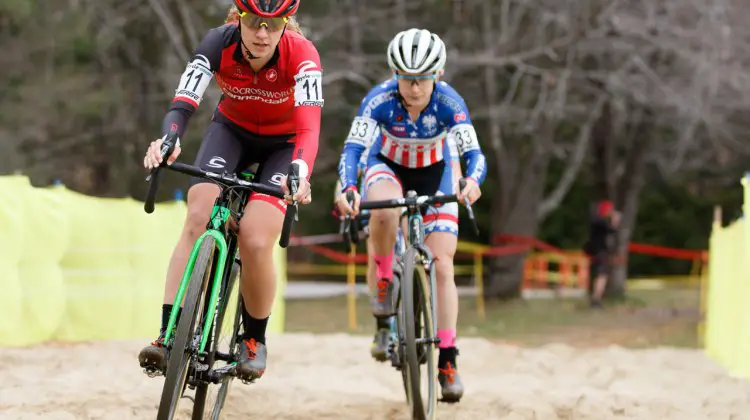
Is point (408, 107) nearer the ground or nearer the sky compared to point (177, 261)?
nearer the sky

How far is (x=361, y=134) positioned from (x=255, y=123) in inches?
49.7

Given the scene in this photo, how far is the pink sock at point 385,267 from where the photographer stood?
309 inches

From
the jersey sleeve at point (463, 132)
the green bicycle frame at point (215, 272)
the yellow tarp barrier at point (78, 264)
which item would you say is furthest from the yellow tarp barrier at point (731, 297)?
the yellow tarp barrier at point (78, 264)

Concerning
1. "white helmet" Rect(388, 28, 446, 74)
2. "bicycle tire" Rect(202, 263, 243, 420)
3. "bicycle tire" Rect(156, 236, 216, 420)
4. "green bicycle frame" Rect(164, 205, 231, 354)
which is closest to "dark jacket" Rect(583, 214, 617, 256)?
"white helmet" Rect(388, 28, 446, 74)

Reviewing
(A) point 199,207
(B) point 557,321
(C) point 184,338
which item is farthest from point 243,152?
(B) point 557,321

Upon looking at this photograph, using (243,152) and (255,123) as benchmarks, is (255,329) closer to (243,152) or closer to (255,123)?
(243,152)

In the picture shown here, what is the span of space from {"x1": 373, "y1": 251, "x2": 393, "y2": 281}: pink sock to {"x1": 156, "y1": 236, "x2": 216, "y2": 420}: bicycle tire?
252 centimetres

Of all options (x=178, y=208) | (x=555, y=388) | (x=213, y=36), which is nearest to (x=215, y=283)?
(x=213, y=36)

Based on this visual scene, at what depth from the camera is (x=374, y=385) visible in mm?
9531

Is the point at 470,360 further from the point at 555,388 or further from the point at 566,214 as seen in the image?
the point at 566,214

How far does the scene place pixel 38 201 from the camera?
11578 mm

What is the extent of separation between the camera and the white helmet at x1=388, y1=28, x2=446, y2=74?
730 centimetres

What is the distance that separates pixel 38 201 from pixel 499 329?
9460 millimetres

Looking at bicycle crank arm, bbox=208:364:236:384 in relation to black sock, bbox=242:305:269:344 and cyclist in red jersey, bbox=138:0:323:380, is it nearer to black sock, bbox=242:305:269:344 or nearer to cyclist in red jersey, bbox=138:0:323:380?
cyclist in red jersey, bbox=138:0:323:380
